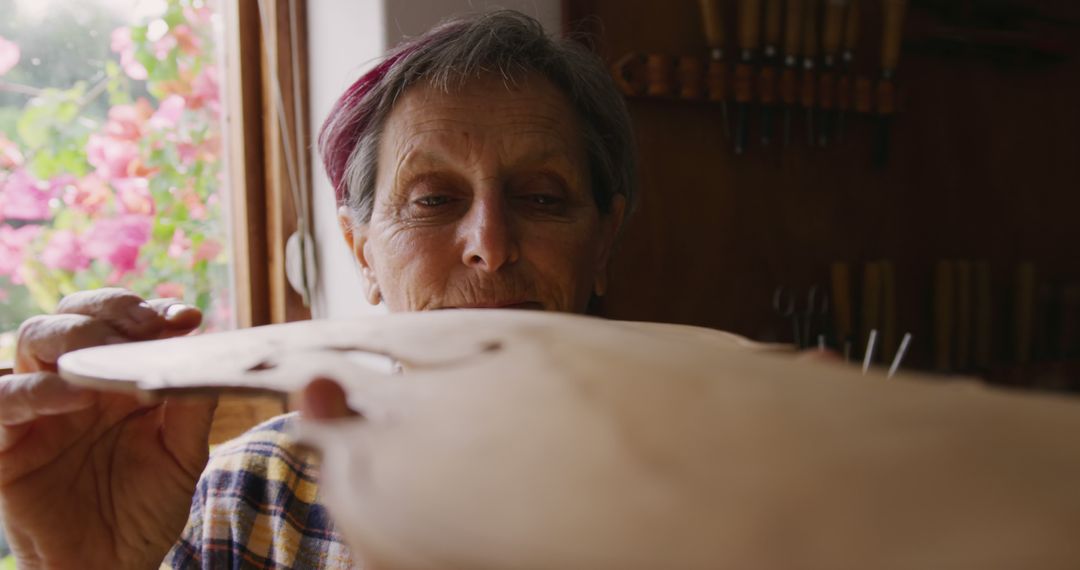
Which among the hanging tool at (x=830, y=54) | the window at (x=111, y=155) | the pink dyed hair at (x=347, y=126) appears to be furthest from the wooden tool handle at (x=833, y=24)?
the window at (x=111, y=155)

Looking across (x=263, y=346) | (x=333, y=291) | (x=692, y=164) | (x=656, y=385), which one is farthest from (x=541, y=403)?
(x=692, y=164)

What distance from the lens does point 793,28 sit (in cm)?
176

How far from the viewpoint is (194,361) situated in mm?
398

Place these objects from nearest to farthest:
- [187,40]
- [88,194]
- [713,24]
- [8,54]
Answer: [8,54] → [88,194] → [187,40] → [713,24]

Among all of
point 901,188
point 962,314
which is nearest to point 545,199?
point 901,188

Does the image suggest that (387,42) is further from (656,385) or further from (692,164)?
(656,385)

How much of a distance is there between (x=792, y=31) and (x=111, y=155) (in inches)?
61.0

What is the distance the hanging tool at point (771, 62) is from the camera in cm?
174

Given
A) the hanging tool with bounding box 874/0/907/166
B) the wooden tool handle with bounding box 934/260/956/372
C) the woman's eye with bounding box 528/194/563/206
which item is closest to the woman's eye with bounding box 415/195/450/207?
the woman's eye with bounding box 528/194/563/206

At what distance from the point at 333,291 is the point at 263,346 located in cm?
113

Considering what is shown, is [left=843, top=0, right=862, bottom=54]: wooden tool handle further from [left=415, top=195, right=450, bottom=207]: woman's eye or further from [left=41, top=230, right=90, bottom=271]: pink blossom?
[left=41, top=230, right=90, bottom=271]: pink blossom

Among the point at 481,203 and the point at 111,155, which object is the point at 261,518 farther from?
the point at 111,155

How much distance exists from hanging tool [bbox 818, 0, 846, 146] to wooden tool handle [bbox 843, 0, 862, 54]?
0.05 ft

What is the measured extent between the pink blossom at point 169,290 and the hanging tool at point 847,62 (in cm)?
165
